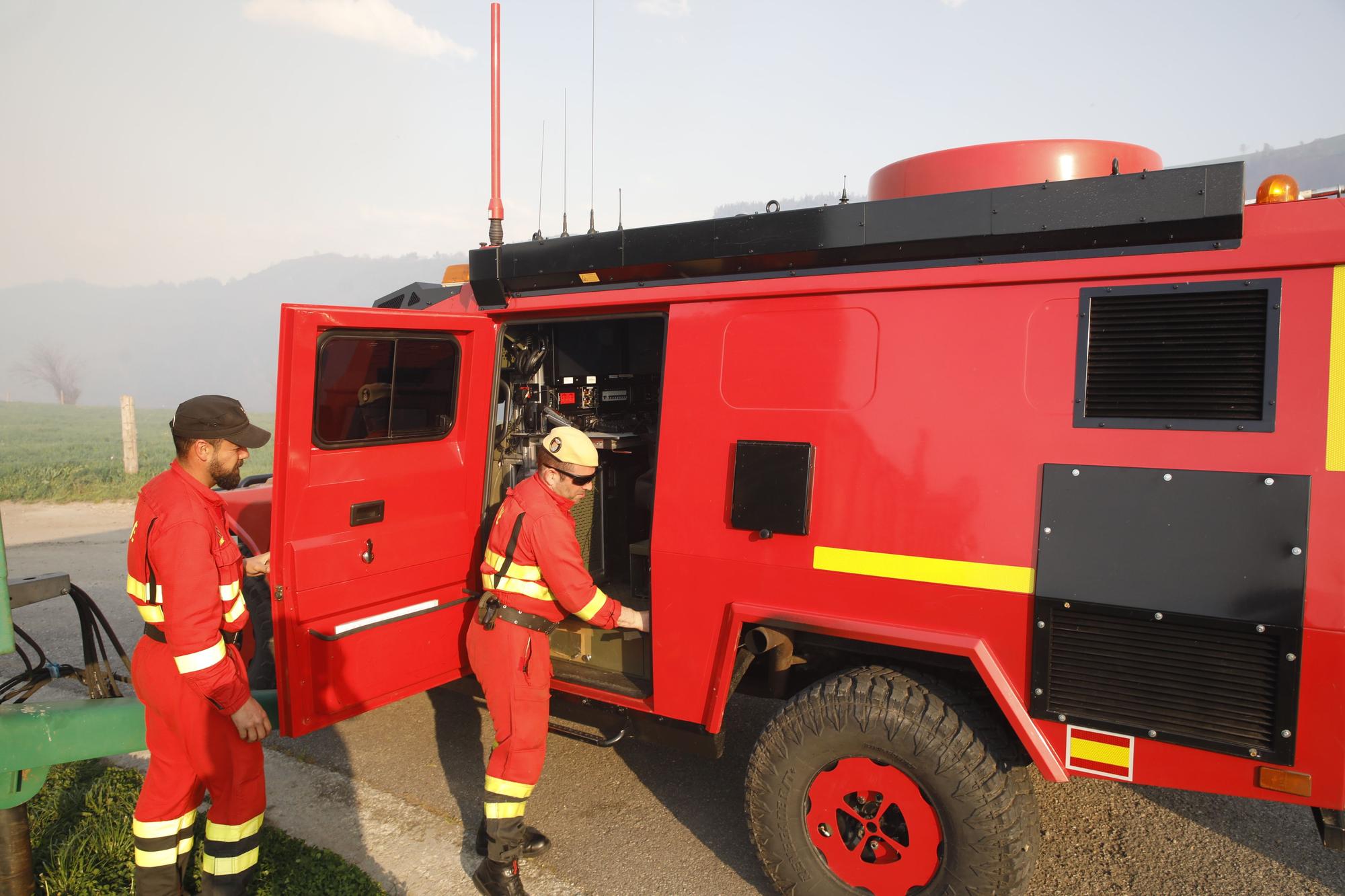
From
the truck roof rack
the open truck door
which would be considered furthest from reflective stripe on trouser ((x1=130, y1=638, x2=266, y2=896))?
the truck roof rack

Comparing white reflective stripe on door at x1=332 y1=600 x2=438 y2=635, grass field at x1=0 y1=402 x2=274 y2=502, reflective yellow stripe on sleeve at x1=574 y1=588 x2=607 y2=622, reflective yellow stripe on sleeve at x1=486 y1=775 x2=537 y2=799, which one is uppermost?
reflective yellow stripe on sleeve at x1=574 y1=588 x2=607 y2=622

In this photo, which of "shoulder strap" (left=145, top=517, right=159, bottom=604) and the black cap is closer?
"shoulder strap" (left=145, top=517, right=159, bottom=604)

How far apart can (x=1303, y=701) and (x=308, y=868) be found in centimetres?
362

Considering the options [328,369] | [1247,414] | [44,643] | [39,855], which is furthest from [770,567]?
[44,643]

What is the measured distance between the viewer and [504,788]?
3.16 metres

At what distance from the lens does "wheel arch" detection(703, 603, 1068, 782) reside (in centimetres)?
265

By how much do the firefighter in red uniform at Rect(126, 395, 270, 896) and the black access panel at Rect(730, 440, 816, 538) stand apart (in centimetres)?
175

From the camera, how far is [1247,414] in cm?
242

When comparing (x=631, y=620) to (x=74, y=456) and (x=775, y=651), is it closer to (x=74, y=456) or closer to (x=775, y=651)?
(x=775, y=651)

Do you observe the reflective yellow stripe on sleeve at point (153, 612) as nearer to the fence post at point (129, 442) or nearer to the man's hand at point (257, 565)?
the man's hand at point (257, 565)

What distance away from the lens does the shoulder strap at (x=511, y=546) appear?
10.8 feet

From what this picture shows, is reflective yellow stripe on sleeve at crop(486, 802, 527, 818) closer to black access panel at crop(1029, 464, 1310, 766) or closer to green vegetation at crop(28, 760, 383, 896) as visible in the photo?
green vegetation at crop(28, 760, 383, 896)

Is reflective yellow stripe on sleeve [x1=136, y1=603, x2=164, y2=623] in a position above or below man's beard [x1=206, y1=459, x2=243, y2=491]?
below

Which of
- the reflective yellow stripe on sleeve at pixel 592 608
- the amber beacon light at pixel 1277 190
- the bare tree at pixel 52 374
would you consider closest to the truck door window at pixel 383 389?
the reflective yellow stripe on sleeve at pixel 592 608
